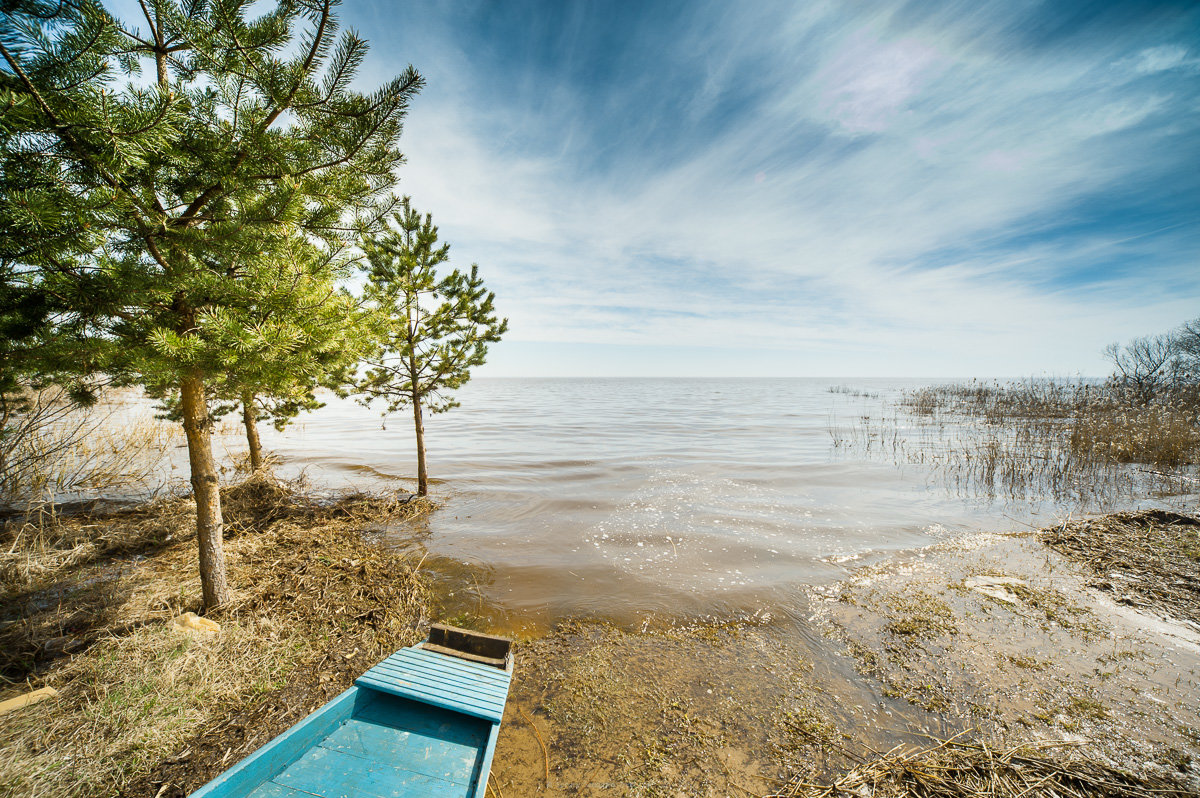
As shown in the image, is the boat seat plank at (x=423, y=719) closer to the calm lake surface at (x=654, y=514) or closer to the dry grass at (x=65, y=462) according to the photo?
the calm lake surface at (x=654, y=514)

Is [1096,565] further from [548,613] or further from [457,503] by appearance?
[457,503]

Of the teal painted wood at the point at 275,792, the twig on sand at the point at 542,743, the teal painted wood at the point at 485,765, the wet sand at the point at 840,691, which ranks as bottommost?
the wet sand at the point at 840,691

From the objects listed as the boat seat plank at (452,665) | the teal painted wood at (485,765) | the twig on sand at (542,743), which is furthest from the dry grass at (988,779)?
the boat seat plank at (452,665)

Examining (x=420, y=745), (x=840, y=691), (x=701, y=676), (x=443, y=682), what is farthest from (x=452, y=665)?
(x=840, y=691)

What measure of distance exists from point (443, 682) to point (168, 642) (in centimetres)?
271

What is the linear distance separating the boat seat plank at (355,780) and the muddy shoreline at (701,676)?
708mm

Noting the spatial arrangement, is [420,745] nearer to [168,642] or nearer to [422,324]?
[168,642]

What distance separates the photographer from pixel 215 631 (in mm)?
4219

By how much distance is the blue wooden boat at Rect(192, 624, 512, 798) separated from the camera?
103 inches

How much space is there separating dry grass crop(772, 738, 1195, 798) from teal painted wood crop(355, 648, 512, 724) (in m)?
2.26

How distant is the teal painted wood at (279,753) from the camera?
2395 millimetres

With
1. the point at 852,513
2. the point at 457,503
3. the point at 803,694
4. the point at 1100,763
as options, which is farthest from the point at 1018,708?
the point at 457,503

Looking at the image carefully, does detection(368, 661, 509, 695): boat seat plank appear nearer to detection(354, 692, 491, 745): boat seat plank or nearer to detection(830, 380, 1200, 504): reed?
detection(354, 692, 491, 745): boat seat plank

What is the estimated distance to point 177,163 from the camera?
293 centimetres
